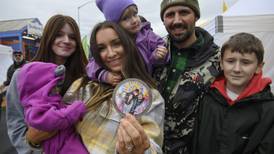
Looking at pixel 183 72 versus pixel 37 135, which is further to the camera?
pixel 183 72

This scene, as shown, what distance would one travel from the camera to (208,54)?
88.8 inches

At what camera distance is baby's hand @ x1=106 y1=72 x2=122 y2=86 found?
1.79m

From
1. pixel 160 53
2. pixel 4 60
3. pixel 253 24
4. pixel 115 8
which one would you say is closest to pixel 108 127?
pixel 160 53

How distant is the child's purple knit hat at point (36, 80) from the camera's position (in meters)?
1.75

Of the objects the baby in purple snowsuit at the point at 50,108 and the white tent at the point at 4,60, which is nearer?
the baby in purple snowsuit at the point at 50,108

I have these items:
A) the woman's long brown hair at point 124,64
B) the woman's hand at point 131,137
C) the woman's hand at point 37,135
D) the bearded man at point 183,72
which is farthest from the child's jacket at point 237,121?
the woman's hand at point 37,135

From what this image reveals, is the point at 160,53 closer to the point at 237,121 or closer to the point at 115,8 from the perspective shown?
the point at 115,8

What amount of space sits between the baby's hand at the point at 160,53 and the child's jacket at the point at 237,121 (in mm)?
401

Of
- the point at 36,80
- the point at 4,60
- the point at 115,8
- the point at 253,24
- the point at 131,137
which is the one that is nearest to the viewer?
the point at 131,137

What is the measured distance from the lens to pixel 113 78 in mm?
1792

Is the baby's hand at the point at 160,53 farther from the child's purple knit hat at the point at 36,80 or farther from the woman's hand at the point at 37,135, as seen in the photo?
the woman's hand at the point at 37,135

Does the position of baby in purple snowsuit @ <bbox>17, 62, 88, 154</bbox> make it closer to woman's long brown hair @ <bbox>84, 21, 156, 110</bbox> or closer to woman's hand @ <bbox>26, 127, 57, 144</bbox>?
woman's hand @ <bbox>26, 127, 57, 144</bbox>

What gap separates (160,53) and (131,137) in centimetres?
Answer: 94

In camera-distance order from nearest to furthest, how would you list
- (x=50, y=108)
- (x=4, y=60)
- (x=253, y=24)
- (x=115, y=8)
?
(x=50, y=108) < (x=115, y=8) < (x=253, y=24) < (x=4, y=60)
